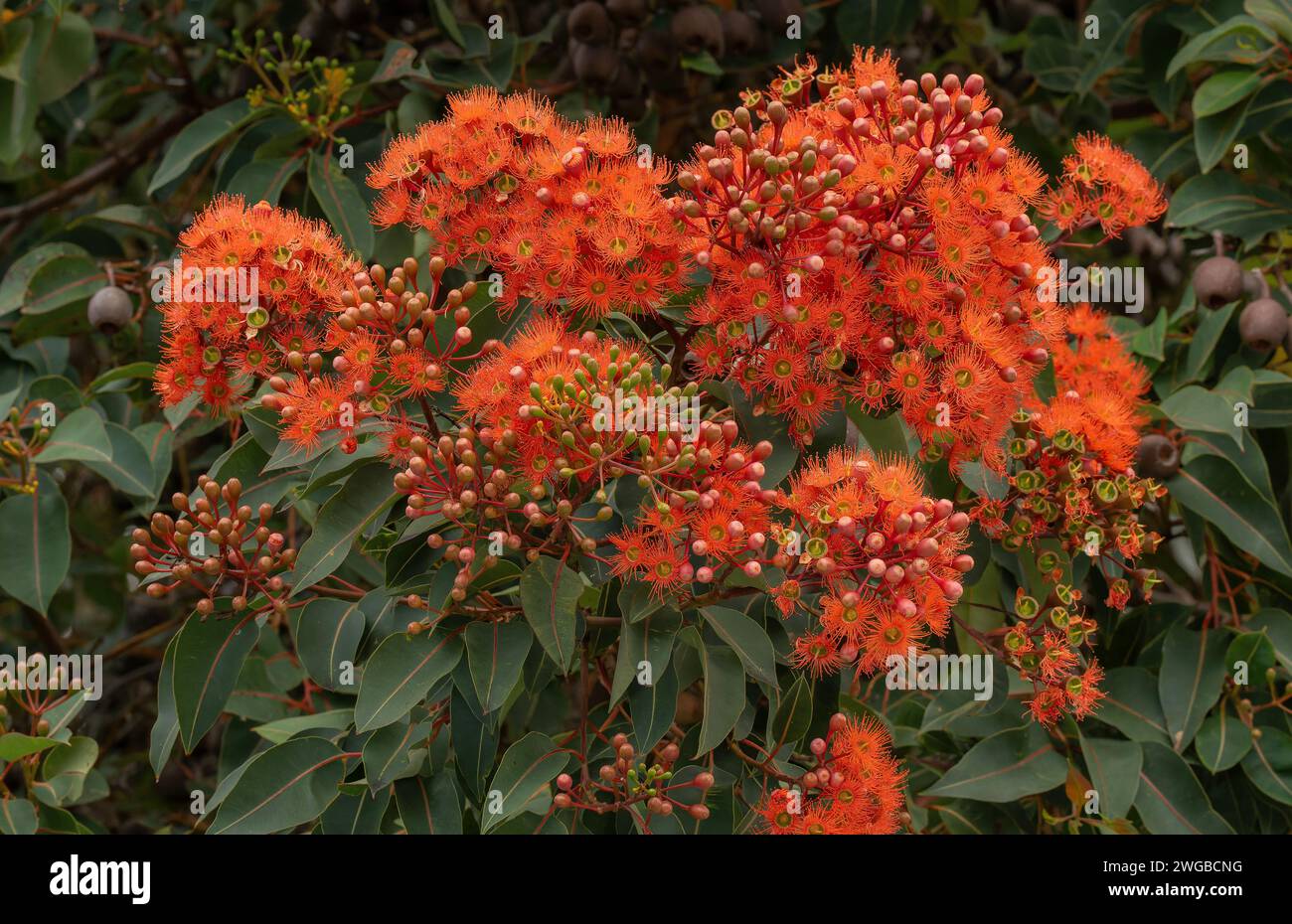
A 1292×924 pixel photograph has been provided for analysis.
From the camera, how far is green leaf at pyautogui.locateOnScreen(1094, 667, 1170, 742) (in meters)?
2.90

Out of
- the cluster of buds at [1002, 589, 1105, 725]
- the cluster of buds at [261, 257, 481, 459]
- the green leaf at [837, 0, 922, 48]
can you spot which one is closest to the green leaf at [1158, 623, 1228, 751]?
the cluster of buds at [1002, 589, 1105, 725]

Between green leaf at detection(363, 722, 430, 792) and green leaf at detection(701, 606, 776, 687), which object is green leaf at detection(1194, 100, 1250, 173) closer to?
green leaf at detection(701, 606, 776, 687)

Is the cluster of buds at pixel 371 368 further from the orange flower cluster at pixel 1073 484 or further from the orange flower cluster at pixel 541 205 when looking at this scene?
the orange flower cluster at pixel 1073 484

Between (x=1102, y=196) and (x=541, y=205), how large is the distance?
3.85ft

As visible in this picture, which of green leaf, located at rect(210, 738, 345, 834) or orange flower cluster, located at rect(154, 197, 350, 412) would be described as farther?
green leaf, located at rect(210, 738, 345, 834)

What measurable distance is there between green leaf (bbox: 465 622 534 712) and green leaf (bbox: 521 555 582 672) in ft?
0.29

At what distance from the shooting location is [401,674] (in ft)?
7.64

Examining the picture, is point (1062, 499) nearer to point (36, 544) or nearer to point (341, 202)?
point (341, 202)

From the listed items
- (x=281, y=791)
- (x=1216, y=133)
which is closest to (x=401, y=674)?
(x=281, y=791)

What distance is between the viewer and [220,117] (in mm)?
3555

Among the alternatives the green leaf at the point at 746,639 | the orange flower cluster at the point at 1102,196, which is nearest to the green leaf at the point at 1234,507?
the orange flower cluster at the point at 1102,196

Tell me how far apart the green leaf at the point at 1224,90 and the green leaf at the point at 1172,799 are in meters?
1.51
